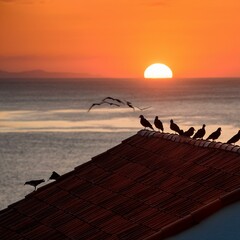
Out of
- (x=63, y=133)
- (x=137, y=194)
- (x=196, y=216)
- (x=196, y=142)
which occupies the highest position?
(x=196, y=142)

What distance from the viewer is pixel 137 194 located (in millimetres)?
17875

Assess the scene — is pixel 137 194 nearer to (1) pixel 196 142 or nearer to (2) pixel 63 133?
(1) pixel 196 142

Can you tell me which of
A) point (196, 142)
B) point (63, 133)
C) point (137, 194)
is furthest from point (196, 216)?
point (63, 133)

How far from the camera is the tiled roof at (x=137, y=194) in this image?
1628 centimetres

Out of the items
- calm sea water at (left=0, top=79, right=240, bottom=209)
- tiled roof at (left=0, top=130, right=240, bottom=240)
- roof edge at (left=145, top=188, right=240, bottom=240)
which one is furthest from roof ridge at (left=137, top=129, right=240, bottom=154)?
calm sea water at (left=0, top=79, right=240, bottom=209)

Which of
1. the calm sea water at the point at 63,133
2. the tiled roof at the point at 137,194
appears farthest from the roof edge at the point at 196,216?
the calm sea water at the point at 63,133

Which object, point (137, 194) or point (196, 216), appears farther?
point (137, 194)

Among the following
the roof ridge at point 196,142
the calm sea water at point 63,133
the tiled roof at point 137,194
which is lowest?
the calm sea water at point 63,133

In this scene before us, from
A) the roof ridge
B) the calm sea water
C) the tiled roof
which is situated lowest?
the calm sea water

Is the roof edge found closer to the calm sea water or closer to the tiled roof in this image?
the tiled roof

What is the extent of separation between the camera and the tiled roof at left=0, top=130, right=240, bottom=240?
1628cm

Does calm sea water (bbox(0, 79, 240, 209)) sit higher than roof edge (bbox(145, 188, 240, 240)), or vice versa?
roof edge (bbox(145, 188, 240, 240))

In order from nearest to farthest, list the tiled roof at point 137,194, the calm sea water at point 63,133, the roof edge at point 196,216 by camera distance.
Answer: the roof edge at point 196,216 < the tiled roof at point 137,194 < the calm sea water at point 63,133

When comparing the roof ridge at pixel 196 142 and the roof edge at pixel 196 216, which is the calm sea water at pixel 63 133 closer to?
the roof ridge at pixel 196 142
